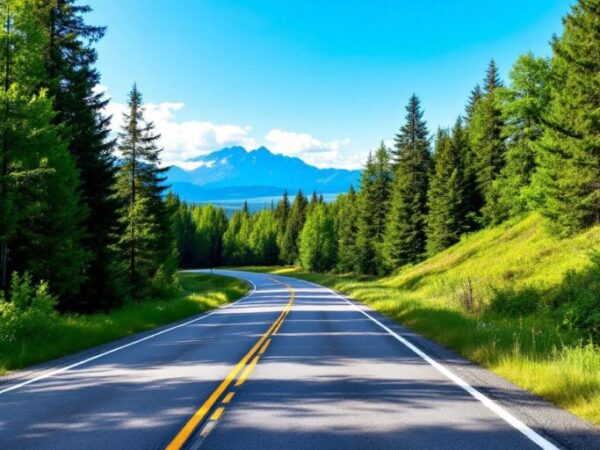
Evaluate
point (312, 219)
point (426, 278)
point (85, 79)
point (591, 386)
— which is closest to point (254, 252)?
point (312, 219)

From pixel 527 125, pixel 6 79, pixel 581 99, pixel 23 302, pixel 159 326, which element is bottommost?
pixel 159 326

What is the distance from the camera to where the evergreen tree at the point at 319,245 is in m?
93.6

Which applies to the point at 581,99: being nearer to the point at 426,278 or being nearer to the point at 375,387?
the point at 426,278

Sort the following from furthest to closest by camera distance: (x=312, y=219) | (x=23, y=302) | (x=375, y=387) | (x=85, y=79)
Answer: (x=312, y=219) → (x=85, y=79) → (x=23, y=302) → (x=375, y=387)

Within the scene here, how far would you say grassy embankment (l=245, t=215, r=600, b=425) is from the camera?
7.90 metres

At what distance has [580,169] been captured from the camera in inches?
968

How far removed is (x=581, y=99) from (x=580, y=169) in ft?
11.8

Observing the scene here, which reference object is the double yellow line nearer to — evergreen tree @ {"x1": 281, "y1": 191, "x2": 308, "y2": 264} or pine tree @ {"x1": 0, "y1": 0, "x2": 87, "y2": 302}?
pine tree @ {"x1": 0, "y1": 0, "x2": 87, "y2": 302}

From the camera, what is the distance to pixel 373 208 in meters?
66.9

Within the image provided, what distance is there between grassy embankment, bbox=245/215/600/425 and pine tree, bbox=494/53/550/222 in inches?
119

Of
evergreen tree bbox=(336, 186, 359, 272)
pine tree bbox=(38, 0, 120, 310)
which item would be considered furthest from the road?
evergreen tree bbox=(336, 186, 359, 272)

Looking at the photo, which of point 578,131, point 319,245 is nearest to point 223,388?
point 578,131

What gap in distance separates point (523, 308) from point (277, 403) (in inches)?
644

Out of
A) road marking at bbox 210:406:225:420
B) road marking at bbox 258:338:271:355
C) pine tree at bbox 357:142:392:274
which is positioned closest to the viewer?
road marking at bbox 210:406:225:420
